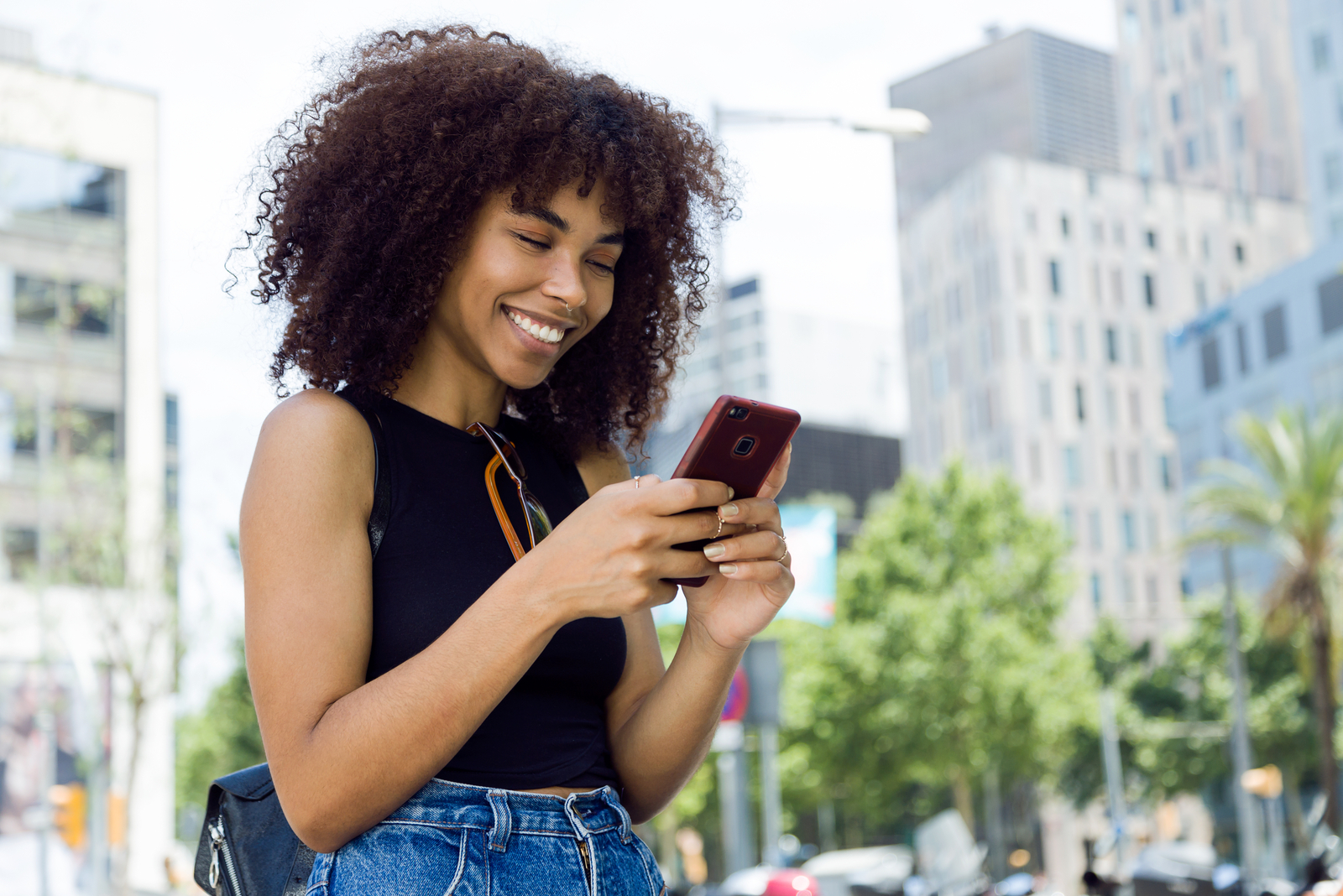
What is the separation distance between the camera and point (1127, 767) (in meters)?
40.4

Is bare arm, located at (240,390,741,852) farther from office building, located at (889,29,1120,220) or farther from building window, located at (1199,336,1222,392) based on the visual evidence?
office building, located at (889,29,1120,220)

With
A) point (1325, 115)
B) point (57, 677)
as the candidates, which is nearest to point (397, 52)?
point (57, 677)

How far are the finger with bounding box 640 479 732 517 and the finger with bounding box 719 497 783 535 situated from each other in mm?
59

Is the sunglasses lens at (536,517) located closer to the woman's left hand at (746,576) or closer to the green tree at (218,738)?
the woman's left hand at (746,576)

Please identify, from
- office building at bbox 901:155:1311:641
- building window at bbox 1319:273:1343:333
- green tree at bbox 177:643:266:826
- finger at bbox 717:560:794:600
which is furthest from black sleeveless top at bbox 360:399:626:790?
office building at bbox 901:155:1311:641

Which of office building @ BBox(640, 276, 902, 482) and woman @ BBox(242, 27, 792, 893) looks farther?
office building @ BBox(640, 276, 902, 482)

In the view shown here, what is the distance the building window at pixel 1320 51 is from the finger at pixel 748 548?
197 feet

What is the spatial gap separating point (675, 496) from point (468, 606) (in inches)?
14.0

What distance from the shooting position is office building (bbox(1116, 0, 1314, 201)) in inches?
3002

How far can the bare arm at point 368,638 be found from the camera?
1500mm

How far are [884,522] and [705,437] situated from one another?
34356 mm

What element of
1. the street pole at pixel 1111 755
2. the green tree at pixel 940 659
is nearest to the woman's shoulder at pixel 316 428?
the green tree at pixel 940 659

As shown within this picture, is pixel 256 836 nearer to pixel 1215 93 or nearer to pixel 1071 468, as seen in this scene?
pixel 1071 468

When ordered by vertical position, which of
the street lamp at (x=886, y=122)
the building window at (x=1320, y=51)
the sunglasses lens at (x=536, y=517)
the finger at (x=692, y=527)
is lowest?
the finger at (x=692, y=527)
